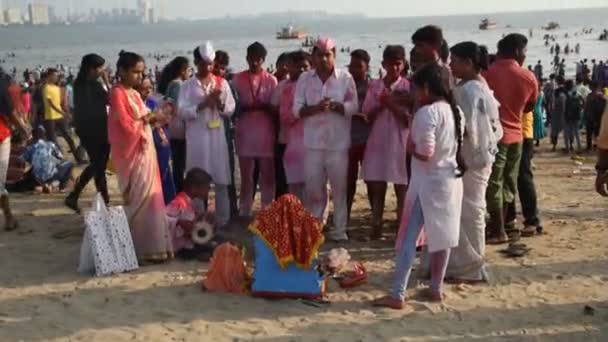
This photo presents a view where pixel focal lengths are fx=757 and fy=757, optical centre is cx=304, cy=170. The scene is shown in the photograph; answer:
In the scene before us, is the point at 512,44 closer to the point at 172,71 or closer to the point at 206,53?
the point at 206,53

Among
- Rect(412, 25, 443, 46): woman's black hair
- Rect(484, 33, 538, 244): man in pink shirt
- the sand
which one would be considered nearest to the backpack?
the sand

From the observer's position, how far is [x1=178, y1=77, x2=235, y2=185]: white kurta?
7.06 meters

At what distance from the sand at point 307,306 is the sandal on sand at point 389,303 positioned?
7cm

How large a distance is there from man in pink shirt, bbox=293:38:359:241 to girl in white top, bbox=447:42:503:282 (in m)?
1.12

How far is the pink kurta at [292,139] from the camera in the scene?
7.20 metres

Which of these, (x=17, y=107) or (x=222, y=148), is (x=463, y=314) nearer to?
(x=222, y=148)

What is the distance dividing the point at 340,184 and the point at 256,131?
1.10 meters

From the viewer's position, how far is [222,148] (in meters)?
7.22

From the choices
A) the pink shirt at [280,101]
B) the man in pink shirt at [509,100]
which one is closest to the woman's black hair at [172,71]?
the pink shirt at [280,101]

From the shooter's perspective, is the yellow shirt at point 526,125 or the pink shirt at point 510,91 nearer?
the pink shirt at point 510,91

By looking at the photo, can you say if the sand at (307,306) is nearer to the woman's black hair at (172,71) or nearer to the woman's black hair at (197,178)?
the woman's black hair at (197,178)

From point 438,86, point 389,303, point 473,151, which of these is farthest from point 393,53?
point 389,303

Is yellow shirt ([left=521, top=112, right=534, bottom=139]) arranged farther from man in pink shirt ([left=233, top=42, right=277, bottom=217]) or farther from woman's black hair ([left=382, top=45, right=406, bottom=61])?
man in pink shirt ([left=233, top=42, right=277, bottom=217])

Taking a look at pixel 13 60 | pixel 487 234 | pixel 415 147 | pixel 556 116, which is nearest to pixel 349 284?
pixel 415 147
